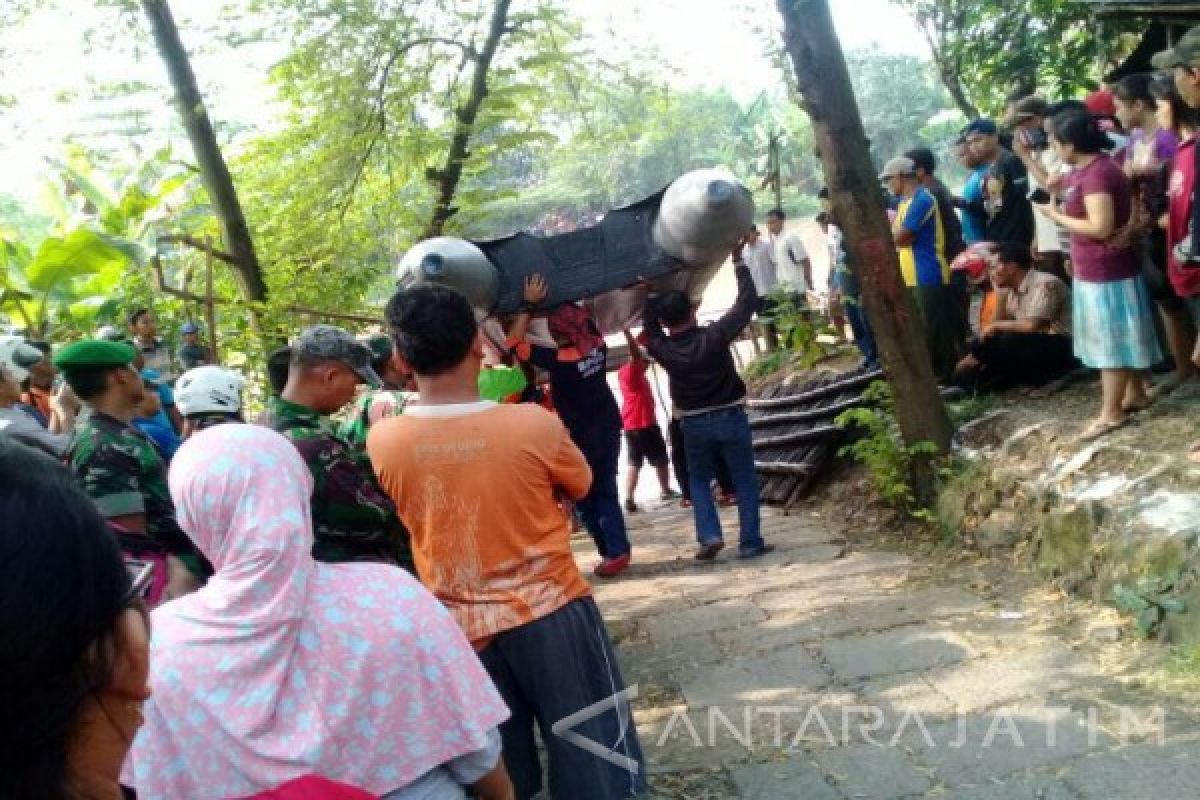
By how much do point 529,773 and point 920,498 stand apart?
143 inches

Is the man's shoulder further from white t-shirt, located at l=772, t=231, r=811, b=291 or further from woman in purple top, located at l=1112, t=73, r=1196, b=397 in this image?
white t-shirt, located at l=772, t=231, r=811, b=291

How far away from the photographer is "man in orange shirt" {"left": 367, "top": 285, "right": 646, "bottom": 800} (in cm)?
299

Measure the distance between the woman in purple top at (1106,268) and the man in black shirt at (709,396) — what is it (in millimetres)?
1722

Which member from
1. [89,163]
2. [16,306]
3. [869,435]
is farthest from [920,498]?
[89,163]

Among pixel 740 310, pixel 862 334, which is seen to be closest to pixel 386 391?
pixel 740 310

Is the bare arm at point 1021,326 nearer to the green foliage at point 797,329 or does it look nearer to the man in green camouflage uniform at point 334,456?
the green foliage at point 797,329

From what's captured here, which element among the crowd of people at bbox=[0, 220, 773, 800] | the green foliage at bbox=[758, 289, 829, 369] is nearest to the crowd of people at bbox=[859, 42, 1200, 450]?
the green foliage at bbox=[758, 289, 829, 369]

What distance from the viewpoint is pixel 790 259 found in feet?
40.4

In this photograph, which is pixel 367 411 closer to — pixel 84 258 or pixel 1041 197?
pixel 1041 197

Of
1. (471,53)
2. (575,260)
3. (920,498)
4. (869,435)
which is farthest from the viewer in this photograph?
(471,53)

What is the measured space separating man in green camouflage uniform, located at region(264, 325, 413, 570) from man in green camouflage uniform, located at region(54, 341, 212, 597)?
428mm

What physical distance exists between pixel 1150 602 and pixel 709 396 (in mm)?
2722

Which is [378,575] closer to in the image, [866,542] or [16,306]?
[866,542]

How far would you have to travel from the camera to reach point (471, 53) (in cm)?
867
